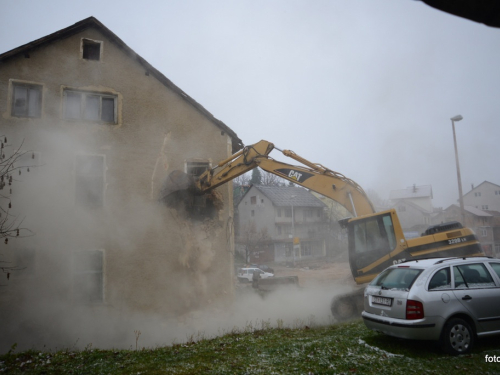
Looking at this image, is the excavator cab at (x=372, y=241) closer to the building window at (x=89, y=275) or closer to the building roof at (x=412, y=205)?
the building window at (x=89, y=275)

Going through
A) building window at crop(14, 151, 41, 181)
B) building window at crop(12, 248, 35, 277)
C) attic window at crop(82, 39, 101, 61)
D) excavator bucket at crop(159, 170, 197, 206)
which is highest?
attic window at crop(82, 39, 101, 61)

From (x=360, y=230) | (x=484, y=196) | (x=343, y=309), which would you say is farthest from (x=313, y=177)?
(x=484, y=196)

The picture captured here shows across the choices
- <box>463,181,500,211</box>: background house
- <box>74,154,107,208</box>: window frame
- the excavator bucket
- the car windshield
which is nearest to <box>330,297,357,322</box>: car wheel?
the car windshield

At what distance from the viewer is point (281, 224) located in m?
43.6

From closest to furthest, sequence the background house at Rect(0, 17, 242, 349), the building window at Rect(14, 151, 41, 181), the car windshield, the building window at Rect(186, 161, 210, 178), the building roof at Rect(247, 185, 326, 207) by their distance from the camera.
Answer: the car windshield < the background house at Rect(0, 17, 242, 349) < the building window at Rect(14, 151, 41, 181) < the building window at Rect(186, 161, 210, 178) < the building roof at Rect(247, 185, 326, 207)

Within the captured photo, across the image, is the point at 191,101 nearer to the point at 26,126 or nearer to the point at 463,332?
the point at 26,126

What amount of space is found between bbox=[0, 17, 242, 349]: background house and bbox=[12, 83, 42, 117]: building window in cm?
3

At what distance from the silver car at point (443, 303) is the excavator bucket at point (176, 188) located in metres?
7.54

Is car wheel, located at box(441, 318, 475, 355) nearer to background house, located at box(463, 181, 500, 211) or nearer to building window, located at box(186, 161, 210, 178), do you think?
building window, located at box(186, 161, 210, 178)

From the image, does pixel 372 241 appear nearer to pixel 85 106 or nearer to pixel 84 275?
pixel 84 275

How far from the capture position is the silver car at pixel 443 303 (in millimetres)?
5715

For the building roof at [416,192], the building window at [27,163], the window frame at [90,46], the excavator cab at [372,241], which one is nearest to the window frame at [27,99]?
the building window at [27,163]

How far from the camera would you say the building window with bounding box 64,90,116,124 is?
11797 mm

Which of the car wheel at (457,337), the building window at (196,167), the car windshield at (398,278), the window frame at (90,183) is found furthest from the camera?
the building window at (196,167)
